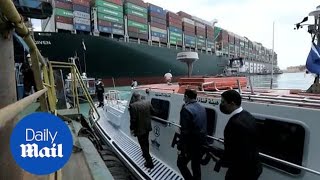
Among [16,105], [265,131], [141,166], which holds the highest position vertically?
[16,105]

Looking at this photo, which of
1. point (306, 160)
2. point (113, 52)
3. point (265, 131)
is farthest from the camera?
point (113, 52)

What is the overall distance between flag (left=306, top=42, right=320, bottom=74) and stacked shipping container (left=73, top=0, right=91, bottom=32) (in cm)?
2519

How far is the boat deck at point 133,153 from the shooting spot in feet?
16.1

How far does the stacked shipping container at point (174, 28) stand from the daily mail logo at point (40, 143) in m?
36.1

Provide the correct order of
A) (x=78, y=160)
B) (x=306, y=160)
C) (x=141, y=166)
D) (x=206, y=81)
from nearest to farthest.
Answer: (x=306, y=160), (x=78, y=160), (x=206, y=81), (x=141, y=166)

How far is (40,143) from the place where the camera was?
1.24 meters

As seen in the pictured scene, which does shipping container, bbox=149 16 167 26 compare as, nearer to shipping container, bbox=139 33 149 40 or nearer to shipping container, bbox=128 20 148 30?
shipping container, bbox=128 20 148 30

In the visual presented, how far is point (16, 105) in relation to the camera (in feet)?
3.82

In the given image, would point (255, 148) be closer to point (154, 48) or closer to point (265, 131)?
point (265, 131)

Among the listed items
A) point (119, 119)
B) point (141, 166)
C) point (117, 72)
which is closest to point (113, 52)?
point (117, 72)

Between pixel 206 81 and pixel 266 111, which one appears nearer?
pixel 266 111

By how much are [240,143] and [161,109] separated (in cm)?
287

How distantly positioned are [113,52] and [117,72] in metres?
2.16

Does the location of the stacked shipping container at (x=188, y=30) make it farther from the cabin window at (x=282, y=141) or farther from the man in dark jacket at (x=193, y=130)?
the cabin window at (x=282, y=141)
